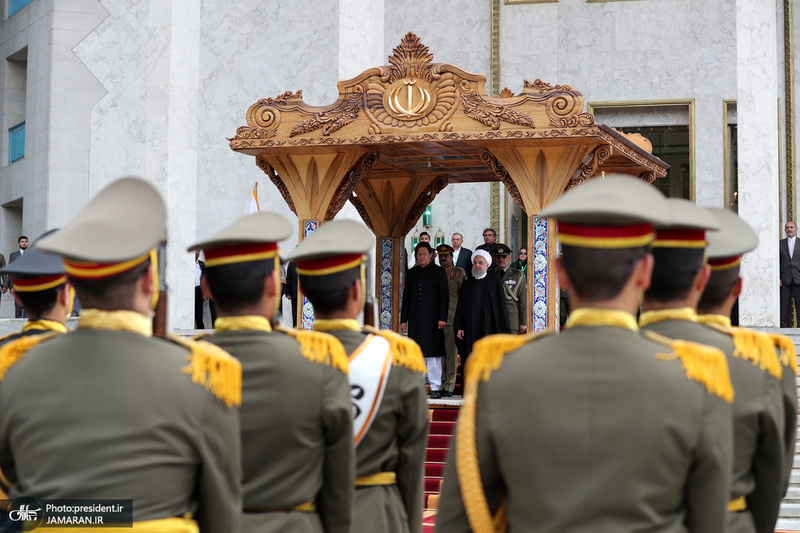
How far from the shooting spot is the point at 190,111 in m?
14.7

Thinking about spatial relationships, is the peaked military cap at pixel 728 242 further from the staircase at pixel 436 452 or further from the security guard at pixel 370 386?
the staircase at pixel 436 452

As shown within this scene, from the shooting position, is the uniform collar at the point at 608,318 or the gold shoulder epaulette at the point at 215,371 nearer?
the uniform collar at the point at 608,318

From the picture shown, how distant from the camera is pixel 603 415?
7.34 ft

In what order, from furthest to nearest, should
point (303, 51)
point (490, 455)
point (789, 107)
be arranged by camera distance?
1. point (303, 51)
2. point (789, 107)
3. point (490, 455)

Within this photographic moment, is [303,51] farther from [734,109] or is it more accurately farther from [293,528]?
[293,528]

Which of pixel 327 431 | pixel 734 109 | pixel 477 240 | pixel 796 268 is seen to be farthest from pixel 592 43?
A: pixel 327 431

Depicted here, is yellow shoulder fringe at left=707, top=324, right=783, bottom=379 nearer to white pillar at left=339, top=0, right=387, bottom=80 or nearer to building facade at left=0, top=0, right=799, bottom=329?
white pillar at left=339, top=0, right=387, bottom=80

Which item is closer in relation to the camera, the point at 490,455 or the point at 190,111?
the point at 490,455

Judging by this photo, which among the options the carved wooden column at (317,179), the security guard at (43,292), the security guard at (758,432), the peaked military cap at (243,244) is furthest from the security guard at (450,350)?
the peaked military cap at (243,244)

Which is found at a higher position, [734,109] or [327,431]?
[734,109]

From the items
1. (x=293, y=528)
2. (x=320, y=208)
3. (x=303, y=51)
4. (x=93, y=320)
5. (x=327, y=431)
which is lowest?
(x=293, y=528)

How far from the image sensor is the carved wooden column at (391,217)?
12836mm

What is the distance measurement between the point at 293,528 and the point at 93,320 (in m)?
0.95

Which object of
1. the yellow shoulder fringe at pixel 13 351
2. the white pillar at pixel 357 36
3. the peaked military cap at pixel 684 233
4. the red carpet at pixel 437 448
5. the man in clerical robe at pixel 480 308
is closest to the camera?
the peaked military cap at pixel 684 233
